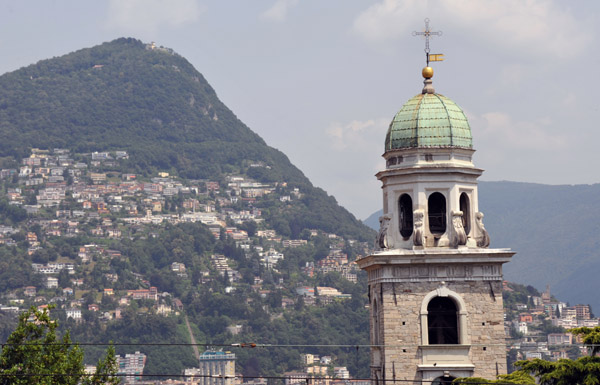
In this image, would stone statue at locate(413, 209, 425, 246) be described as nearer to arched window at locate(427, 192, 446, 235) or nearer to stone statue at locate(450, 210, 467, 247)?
arched window at locate(427, 192, 446, 235)

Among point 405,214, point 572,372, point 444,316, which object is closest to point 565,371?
point 572,372

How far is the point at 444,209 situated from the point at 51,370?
19.5 m

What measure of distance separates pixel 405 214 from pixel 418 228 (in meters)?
1.44

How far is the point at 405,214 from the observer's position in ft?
156

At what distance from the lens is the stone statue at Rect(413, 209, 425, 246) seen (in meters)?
46.2

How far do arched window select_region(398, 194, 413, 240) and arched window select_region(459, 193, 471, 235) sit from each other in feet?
5.34

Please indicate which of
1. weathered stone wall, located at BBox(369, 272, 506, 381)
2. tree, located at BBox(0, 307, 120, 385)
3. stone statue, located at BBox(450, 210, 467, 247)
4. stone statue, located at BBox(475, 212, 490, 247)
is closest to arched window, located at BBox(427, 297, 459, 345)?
weathered stone wall, located at BBox(369, 272, 506, 381)

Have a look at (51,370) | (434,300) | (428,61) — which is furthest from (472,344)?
(51,370)

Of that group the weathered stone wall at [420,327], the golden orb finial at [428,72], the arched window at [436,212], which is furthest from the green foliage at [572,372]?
the golden orb finial at [428,72]

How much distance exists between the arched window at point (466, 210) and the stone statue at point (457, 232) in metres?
0.61

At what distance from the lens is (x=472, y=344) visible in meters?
46.0

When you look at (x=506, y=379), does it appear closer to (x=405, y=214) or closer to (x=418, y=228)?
(x=418, y=228)

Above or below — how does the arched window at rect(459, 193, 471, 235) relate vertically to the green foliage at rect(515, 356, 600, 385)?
above

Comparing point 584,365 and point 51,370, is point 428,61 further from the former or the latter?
point 51,370
